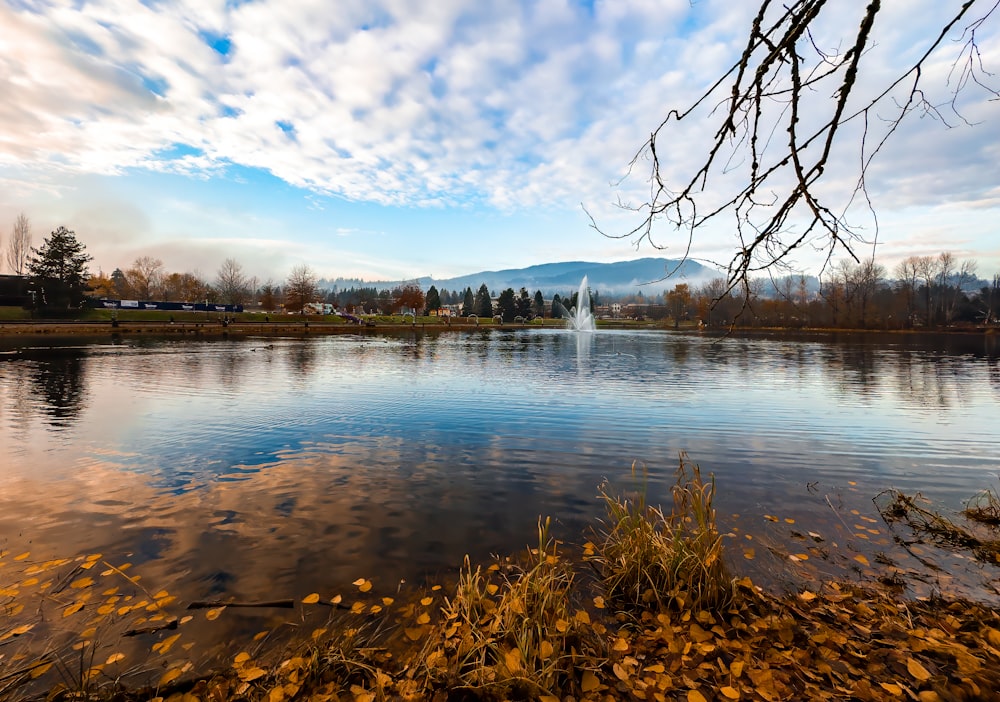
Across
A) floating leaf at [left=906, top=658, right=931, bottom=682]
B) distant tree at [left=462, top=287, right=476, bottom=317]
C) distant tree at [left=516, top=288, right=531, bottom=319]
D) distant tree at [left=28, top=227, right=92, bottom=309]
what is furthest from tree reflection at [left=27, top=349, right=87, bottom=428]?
distant tree at [left=462, top=287, right=476, bottom=317]

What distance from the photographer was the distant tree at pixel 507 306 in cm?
13512

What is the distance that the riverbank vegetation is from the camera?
97.7 inches

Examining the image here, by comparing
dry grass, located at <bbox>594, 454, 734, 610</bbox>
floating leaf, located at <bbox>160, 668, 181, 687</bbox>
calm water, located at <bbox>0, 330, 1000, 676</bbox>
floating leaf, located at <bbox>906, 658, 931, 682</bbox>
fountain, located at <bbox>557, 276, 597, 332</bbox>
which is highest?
A: fountain, located at <bbox>557, 276, 597, 332</bbox>

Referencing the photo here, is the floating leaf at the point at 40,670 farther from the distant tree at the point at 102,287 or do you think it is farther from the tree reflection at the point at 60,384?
the distant tree at the point at 102,287

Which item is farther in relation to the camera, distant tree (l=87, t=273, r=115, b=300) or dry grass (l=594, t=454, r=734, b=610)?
distant tree (l=87, t=273, r=115, b=300)

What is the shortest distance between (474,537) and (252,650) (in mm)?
3003

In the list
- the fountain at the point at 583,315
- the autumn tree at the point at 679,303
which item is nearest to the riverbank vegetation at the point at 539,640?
the fountain at the point at 583,315

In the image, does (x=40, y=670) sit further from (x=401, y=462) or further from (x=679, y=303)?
(x=679, y=303)

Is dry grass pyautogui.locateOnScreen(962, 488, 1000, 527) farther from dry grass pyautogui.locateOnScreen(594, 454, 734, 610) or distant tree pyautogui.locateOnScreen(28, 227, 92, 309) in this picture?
distant tree pyautogui.locateOnScreen(28, 227, 92, 309)

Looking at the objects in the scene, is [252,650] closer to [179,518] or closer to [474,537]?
[474,537]

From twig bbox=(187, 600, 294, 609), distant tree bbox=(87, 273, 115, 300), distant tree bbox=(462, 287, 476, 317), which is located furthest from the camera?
distant tree bbox=(462, 287, 476, 317)

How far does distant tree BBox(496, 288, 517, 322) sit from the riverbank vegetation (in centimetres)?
13187

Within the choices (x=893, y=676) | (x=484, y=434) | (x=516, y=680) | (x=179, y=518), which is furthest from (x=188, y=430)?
(x=893, y=676)

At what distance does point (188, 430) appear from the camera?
37.3 feet
